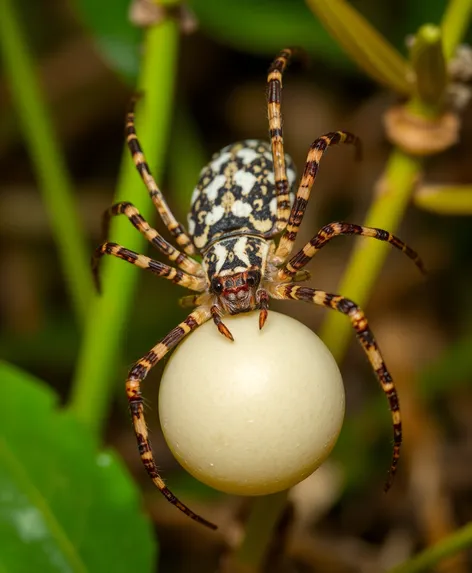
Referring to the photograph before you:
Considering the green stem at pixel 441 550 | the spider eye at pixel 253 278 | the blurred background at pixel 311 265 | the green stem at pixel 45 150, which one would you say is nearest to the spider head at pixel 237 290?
the spider eye at pixel 253 278

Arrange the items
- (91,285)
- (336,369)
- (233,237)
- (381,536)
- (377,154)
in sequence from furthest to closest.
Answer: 1. (377,154)
2. (381,536)
3. (91,285)
4. (233,237)
5. (336,369)

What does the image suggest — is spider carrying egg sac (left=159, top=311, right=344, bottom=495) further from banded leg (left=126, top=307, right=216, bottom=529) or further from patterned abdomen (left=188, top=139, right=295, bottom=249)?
patterned abdomen (left=188, top=139, right=295, bottom=249)

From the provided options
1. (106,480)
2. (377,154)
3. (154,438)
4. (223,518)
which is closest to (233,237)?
(106,480)

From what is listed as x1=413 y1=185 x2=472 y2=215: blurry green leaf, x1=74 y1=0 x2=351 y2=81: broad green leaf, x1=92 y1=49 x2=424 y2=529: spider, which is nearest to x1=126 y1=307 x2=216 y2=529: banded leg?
x1=92 y1=49 x2=424 y2=529: spider

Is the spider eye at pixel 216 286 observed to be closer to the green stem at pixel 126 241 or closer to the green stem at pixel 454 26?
the green stem at pixel 126 241

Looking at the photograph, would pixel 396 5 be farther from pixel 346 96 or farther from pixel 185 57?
pixel 185 57

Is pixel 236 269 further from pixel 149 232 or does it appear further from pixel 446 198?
pixel 446 198
